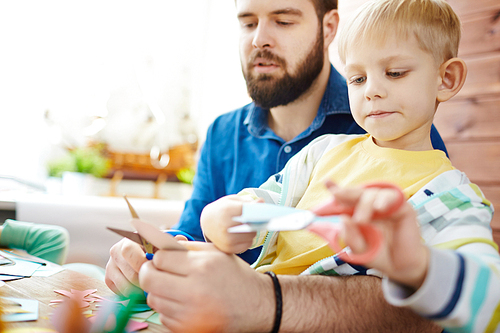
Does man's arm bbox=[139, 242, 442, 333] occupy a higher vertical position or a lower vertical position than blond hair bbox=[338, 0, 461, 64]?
lower

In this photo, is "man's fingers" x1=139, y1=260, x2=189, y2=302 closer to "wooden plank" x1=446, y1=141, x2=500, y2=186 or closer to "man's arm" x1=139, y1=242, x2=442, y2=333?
"man's arm" x1=139, y1=242, x2=442, y2=333

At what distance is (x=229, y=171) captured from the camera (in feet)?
4.13

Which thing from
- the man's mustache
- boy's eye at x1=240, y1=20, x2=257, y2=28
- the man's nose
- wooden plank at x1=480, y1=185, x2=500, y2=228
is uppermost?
boy's eye at x1=240, y1=20, x2=257, y2=28

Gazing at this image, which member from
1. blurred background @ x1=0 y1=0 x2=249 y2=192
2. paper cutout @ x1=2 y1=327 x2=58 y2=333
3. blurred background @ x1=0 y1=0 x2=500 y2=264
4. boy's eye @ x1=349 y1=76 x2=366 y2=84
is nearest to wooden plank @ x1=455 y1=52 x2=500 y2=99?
blurred background @ x1=0 y1=0 x2=500 y2=264

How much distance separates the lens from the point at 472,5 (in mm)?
1348

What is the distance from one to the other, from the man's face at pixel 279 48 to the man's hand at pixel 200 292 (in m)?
0.82

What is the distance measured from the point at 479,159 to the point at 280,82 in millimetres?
732

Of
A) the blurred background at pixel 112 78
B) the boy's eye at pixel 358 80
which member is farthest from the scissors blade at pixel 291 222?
the blurred background at pixel 112 78

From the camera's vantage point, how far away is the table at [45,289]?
1.73 ft

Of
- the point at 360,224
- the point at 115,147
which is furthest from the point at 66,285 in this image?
the point at 115,147

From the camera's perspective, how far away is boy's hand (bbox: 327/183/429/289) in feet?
1.14

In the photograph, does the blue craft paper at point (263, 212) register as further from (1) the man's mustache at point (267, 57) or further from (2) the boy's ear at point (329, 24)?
(2) the boy's ear at point (329, 24)

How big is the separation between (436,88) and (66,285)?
0.74 m

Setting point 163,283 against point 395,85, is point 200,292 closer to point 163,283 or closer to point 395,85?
point 163,283
